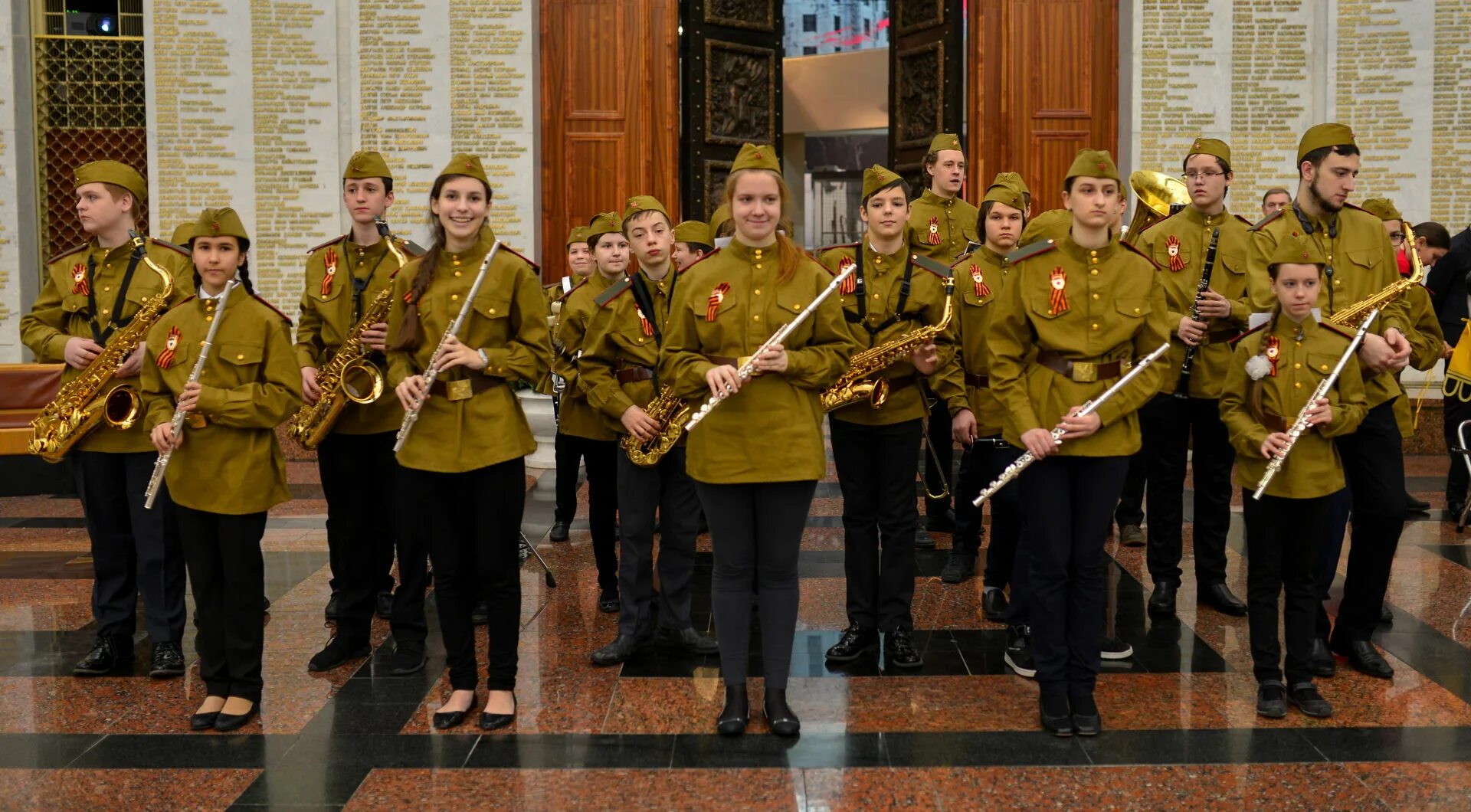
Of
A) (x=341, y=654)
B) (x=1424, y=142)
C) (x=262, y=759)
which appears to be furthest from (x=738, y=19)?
(x=262, y=759)

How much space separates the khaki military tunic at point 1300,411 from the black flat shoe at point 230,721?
347 centimetres

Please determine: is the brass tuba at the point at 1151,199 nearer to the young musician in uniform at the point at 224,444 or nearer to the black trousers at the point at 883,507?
the black trousers at the point at 883,507

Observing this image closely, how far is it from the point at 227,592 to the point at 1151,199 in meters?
5.01

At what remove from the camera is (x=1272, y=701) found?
178 inches

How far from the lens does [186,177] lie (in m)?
11.8

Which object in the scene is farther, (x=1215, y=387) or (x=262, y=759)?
(x=1215, y=387)

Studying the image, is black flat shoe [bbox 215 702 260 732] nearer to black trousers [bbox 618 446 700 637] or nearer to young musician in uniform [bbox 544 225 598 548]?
black trousers [bbox 618 446 700 637]

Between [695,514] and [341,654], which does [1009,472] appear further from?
[341,654]

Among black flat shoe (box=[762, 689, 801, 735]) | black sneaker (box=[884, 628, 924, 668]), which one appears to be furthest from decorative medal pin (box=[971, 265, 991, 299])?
black flat shoe (box=[762, 689, 801, 735])

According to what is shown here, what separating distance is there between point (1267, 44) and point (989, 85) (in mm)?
2436

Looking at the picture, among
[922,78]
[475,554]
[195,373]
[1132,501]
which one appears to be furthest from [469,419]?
[922,78]

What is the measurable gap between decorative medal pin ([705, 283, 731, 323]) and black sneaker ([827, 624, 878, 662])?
5.12 ft

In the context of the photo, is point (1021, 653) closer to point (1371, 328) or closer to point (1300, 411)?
point (1300, 411)

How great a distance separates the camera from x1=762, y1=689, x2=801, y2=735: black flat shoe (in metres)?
4.37
